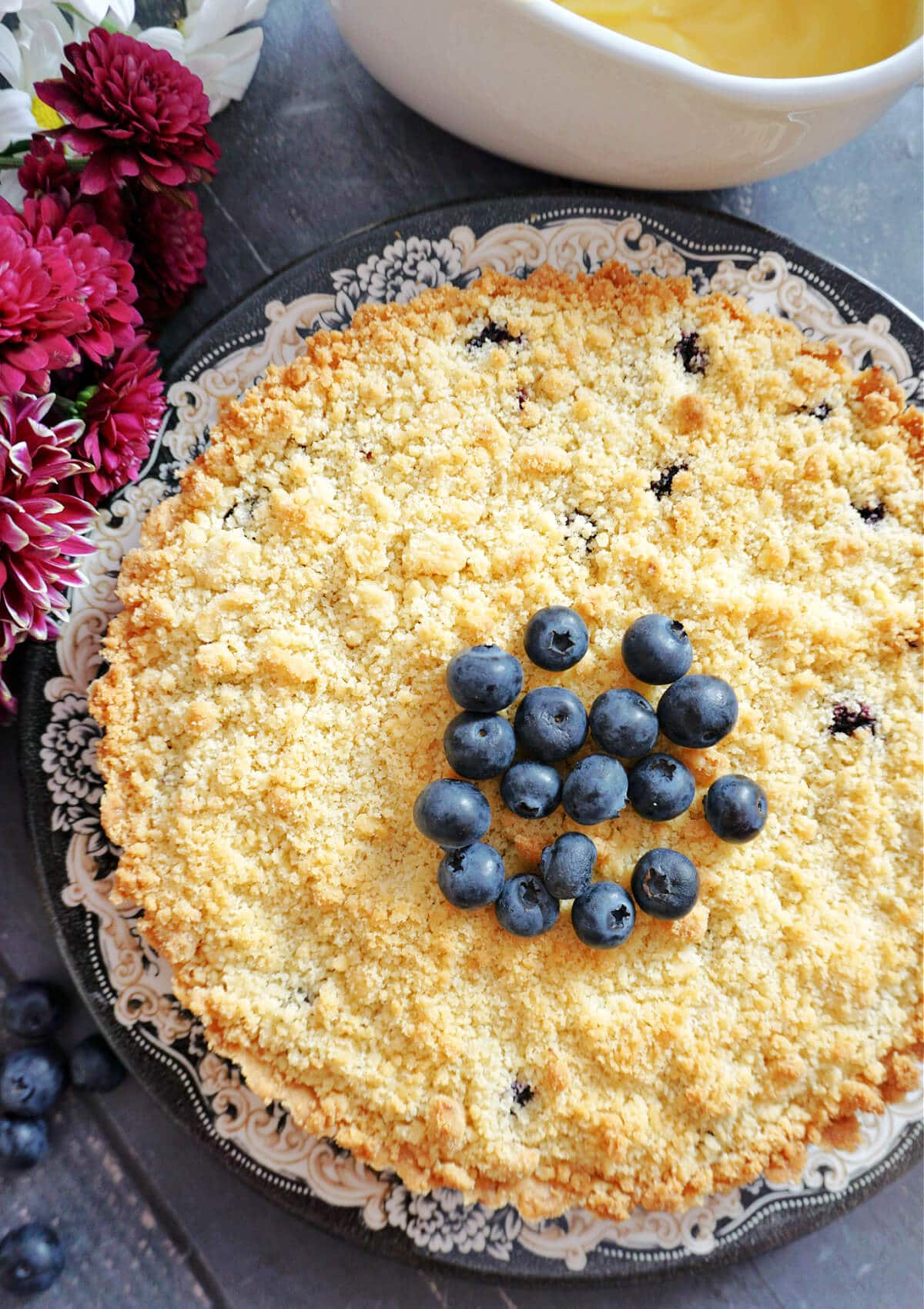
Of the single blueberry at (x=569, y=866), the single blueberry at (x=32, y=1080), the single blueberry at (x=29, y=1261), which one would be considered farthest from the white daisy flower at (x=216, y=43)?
the single blueberry at (x=29, y=1261)

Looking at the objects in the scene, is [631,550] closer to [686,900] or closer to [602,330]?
[602,330]

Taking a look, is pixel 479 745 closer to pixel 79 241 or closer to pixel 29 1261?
pixel 79 241

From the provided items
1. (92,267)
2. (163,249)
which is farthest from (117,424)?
(163,249)

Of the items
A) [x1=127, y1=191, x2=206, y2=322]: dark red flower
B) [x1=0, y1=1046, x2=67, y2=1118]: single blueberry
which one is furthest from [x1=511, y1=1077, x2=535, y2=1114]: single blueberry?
[x1=127, y1=191, x2=206, y2=322]: dark red flower

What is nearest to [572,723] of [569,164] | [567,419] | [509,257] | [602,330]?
[567,419]

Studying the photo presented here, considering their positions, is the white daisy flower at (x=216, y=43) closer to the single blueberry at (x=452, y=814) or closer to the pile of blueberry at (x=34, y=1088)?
the single blueberry at (x=452, y=814)
